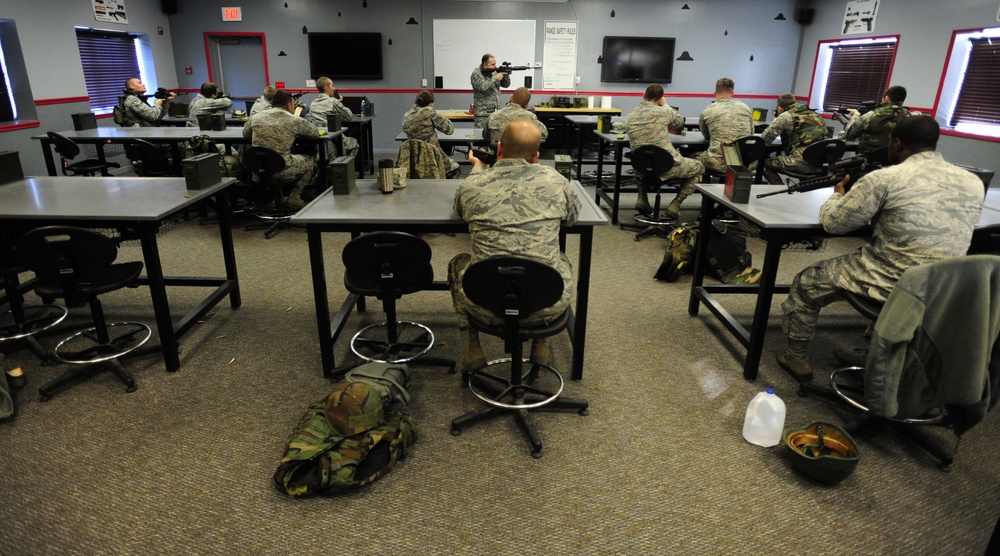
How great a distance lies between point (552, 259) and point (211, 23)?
9.49 meters

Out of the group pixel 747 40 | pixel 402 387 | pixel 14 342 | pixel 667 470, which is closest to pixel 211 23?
pixel 14 342

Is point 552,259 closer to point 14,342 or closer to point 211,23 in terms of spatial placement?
point 14,342

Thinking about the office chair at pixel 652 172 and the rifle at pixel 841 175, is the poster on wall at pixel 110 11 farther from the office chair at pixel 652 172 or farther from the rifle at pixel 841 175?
the rifle at pixel 841 175

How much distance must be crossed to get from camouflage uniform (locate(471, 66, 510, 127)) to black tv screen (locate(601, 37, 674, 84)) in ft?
8.97

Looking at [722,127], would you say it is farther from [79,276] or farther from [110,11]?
[110,11]

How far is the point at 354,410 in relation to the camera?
87.0 inches

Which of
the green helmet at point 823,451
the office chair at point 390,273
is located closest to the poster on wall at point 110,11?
the office chair at point 390,273

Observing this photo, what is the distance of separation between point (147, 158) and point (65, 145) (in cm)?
71

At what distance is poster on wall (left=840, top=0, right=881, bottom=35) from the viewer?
7984 mm

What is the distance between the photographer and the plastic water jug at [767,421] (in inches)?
95.0

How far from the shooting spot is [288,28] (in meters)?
9.44

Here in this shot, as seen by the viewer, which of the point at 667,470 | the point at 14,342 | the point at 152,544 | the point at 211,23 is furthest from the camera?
the point at 211,23

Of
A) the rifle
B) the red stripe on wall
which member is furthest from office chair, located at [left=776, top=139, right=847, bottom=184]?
the red stripe on wall

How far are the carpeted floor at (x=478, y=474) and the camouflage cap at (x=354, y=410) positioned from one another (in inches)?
8.5
